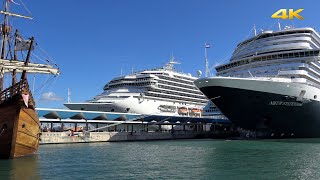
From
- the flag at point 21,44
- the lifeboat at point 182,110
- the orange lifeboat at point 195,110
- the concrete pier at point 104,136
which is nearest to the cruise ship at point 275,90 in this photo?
the concrete pier at point 104,136

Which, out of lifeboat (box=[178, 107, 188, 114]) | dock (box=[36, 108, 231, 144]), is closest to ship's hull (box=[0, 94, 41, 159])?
dock (box=[36, 108, 231, 144])

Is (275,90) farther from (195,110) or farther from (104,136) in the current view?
(195,110)

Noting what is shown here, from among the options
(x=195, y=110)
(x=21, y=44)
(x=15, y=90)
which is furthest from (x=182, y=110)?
(x=15, y=90)

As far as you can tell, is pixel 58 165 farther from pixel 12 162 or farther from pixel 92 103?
pixel 92 103

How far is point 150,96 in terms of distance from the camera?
7569 centimetres

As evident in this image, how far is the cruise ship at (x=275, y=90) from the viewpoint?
39.7 m

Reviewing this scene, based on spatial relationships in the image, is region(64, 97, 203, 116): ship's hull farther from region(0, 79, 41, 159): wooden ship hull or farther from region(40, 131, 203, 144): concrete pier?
region(0, 79, 41, 159): wooden ship hull

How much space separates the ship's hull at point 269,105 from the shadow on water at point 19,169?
24191 millimetres

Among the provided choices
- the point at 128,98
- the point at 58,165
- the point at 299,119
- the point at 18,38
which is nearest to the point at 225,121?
the point at 128,98

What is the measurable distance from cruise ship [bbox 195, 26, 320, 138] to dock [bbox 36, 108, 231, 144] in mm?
17919

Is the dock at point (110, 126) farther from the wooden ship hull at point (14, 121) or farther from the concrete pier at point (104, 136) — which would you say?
the wooden ship hull at point (14, 121)

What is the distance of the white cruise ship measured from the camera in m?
70.8

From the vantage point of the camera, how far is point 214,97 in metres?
42.9

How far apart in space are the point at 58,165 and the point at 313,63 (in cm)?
3514
